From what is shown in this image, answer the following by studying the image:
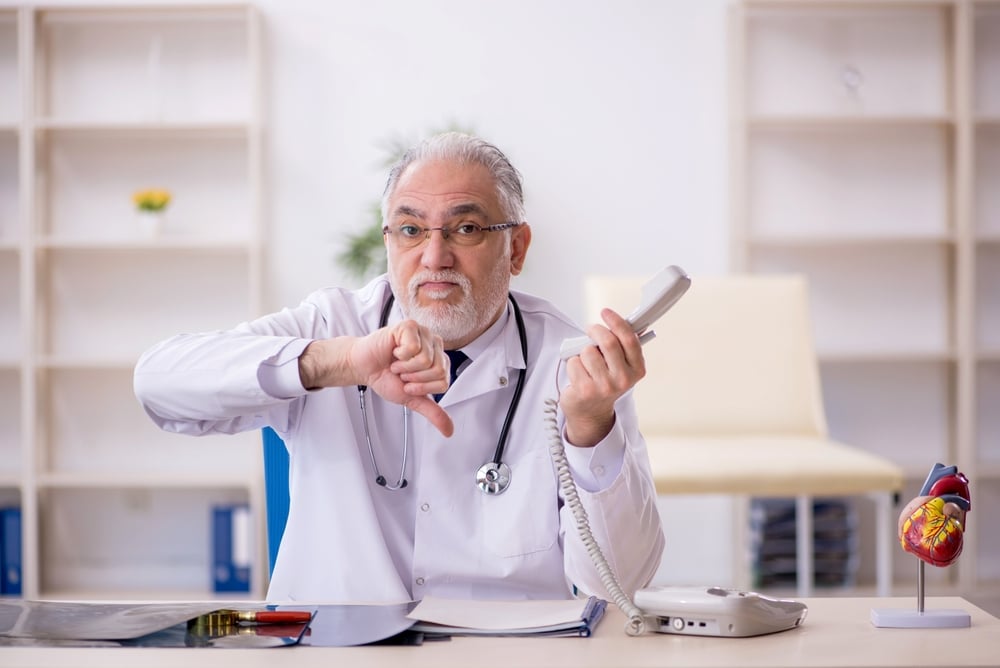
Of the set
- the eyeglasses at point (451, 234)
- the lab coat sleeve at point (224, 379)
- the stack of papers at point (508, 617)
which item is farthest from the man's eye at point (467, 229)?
the stack of papers at point (508, 617)

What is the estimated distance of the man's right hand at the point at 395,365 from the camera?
1.40 m

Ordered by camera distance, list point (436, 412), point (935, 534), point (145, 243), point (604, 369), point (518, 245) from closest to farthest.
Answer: point (935, 534) < point (604, 369) < point (436, 412) < point (518, 245) < point (145, 243)

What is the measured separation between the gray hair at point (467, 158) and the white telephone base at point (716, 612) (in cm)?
86

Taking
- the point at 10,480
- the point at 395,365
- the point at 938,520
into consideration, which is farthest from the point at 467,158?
the point at 10,480

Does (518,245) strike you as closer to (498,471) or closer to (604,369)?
(498,471)

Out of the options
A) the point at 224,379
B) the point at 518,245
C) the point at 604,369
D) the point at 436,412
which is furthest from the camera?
the point at 518,245

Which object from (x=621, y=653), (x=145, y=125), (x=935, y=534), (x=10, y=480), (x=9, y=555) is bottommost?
(x=9, y=555)

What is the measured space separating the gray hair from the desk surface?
885 millimetres

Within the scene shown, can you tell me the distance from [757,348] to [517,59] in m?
1.57

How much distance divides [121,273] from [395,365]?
9.68ft

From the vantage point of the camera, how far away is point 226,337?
5.36ft

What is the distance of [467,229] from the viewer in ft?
5.80

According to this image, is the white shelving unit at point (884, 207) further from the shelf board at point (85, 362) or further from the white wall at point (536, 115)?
the shelf board at point (85, 362)

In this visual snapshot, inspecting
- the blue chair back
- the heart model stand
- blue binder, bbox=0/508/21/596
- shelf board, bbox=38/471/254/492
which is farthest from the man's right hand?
blue binder, bbox=0/508/21/596
